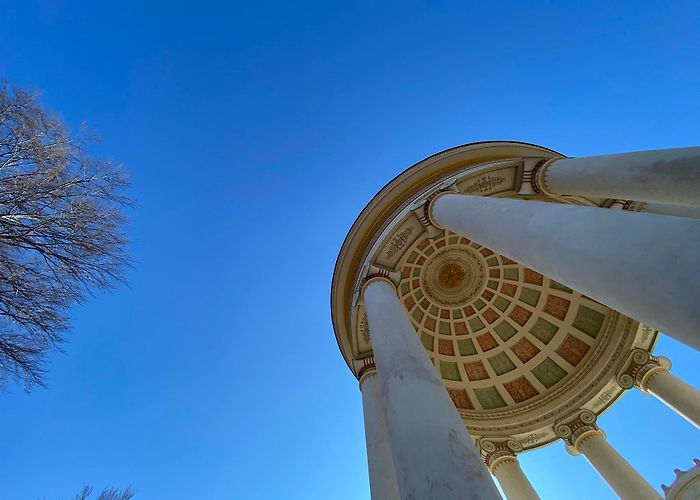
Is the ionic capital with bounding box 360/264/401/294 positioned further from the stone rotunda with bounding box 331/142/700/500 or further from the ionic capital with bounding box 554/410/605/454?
the ionic capital with bounding box 554/410/605/454

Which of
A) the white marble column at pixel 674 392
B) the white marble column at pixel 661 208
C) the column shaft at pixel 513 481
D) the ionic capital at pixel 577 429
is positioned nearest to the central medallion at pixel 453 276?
the white marble column at pixel 661 208

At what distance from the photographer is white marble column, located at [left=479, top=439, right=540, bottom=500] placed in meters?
17.0

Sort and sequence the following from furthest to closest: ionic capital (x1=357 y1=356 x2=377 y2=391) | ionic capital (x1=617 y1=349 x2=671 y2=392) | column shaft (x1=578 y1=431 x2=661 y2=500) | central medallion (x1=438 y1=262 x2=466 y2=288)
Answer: central medallion (x1=438 y1=262 x2=466 y2=288), ionic capital (x1=617 y1=349 x2=671 y2=392), column shaft (x1=578 y1=431 x2=661 y2=500), ionic capital (x1=357 y1=356 x2=377 y2=391)

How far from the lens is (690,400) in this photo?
15805 mm

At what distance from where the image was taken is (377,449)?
37.4 feet

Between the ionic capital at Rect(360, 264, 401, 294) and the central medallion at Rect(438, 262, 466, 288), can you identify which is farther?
the central medallion at Rect(438, 262, 466, 288)

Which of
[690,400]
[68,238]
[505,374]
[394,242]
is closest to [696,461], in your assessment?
[690,400]

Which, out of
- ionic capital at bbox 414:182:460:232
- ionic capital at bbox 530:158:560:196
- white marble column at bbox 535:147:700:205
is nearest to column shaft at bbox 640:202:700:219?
ionic capital at bbox 530:158:560:196

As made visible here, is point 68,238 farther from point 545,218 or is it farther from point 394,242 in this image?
point 545,218

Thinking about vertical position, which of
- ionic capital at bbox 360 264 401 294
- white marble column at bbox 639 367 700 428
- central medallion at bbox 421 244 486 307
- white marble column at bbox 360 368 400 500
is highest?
central medallion at bbox 421 244 486 307

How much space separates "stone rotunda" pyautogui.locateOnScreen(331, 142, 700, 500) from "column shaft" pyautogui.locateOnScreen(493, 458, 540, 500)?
0.28 feet

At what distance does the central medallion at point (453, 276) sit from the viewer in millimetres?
21891

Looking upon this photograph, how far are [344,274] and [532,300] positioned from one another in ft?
43.6

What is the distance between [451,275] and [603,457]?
11.1 meters
